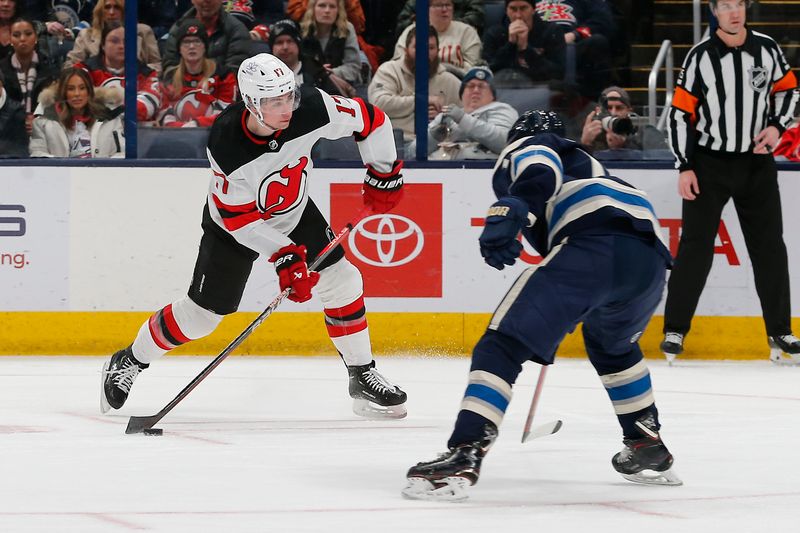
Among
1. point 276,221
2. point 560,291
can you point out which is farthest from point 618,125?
point 560,291

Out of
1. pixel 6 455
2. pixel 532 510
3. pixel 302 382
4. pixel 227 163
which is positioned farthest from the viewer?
pixel 302 382

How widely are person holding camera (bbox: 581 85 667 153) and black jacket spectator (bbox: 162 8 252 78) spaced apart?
1547 mm

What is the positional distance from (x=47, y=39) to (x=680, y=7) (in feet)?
9.17

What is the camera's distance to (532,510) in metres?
2.77

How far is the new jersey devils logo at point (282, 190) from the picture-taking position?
4227 mm

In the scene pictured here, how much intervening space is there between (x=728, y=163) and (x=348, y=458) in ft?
9.74

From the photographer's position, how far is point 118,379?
4359 mm

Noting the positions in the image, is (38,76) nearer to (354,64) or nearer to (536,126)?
(354,64)

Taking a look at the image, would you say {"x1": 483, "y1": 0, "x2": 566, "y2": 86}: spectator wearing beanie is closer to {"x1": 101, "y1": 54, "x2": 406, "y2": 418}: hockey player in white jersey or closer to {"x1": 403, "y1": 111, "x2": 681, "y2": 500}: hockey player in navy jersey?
{"x1": 101, "y1": 54, "x2": 406, "y2": 418}: hockey player in white jersey

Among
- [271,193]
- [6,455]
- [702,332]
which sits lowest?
[702,332]

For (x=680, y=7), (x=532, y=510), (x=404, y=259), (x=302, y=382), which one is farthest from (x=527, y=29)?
(x=532, y=510)

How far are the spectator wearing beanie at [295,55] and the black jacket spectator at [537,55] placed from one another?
0.72 m

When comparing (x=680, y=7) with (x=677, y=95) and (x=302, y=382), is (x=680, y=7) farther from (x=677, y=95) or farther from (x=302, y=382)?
(x=302, y=382)

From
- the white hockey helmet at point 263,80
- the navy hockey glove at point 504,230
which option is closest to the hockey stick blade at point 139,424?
the white hockey helmet at point 263,80
